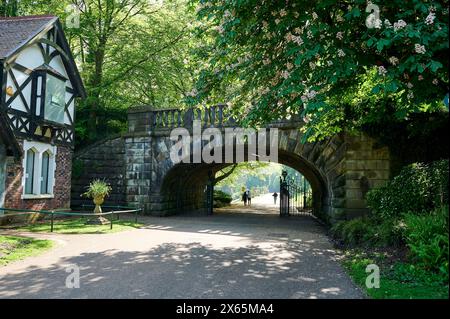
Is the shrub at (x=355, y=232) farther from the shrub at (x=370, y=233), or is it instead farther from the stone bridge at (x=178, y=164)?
the stone bridge at (x=178, y=164)

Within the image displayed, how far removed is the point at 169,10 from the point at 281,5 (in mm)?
17142

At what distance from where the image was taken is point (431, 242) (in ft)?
19.3

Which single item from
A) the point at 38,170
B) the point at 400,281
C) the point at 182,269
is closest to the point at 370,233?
the point at 400,281

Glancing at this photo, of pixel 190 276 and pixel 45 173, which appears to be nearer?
pixel 190 276

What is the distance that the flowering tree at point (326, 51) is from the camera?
547cm

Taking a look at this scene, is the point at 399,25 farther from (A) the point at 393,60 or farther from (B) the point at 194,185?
(B) the point at 194,185

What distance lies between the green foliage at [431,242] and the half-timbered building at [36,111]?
37.4 feet

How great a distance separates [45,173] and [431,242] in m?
14.3

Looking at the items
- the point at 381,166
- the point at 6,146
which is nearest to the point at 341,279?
the point at 381,166

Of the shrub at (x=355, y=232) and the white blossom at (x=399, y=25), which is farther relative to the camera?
the shrub at (x=355, y=232)

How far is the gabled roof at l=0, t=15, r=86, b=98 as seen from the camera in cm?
1359

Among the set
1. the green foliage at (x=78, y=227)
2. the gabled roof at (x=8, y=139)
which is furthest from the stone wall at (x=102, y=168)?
the gabled roof at (x=8, y=139)

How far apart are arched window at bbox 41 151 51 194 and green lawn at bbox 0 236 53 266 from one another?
5914mm
